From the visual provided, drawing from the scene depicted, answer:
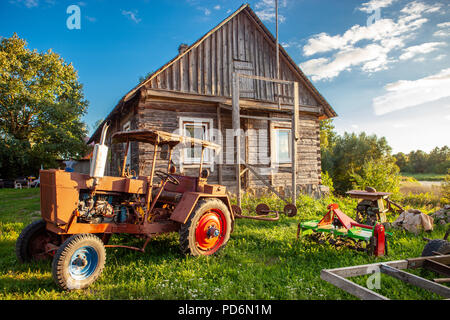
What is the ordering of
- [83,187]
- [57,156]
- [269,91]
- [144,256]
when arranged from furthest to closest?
1. [57,156]
2. [269,91]
3. [144,256]
4. [83,187]

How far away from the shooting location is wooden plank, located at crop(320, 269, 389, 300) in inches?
93.9

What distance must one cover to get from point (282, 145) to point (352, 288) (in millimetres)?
8957

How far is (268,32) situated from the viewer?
11.2 meters

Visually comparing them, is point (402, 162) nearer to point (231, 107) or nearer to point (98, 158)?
point (231, 107)

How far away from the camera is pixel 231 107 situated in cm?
947

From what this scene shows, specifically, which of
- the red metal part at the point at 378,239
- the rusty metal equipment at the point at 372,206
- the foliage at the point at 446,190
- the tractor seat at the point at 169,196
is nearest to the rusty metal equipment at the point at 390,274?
the red metal part at the point at 378,239

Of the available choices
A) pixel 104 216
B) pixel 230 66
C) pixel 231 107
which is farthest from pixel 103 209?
pixel 230 66

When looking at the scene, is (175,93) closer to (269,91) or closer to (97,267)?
(269,91)

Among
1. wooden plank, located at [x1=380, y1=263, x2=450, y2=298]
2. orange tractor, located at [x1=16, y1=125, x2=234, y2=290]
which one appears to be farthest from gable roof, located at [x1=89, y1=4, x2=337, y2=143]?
wooden plank, located at [x1=380, y1=263, x2=450, y2=298]

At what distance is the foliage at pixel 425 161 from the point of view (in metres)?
34.7

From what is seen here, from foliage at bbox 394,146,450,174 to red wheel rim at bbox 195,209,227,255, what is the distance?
128 feet

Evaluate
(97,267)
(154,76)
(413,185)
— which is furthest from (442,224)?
(413,185)

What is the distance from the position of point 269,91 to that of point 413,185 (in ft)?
56.4

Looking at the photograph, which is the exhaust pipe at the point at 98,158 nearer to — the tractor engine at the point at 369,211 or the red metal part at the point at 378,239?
the red metal part at the point at 378,239
